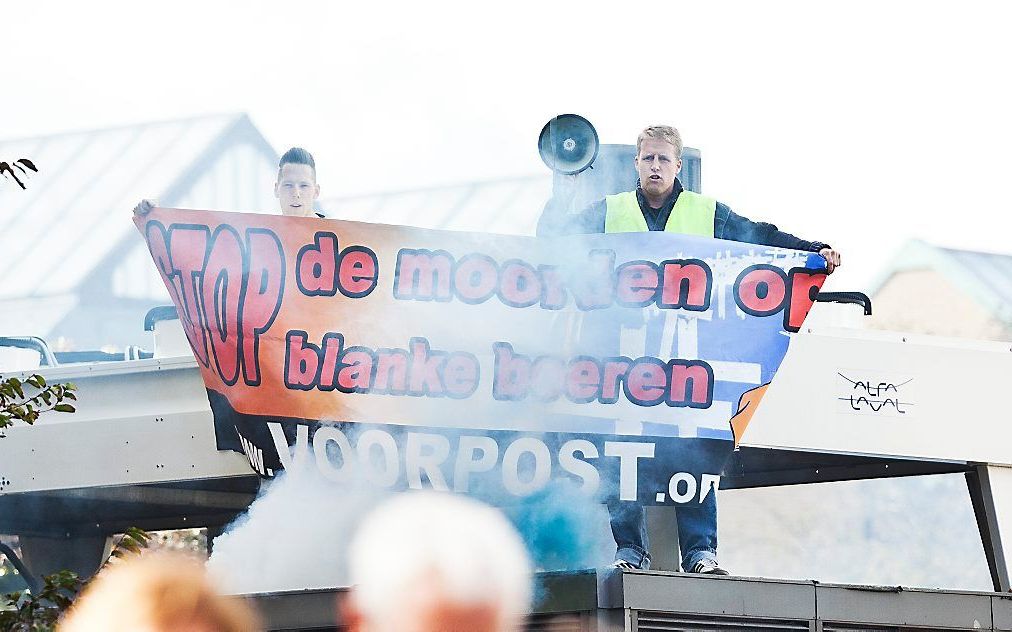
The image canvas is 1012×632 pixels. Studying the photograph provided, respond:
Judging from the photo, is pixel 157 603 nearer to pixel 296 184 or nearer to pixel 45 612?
pixel 45 612

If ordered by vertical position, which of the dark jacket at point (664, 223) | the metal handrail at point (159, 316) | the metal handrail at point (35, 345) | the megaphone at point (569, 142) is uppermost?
the megaphone at point (569, 142)

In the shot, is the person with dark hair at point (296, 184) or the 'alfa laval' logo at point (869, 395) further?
the 'alfa laval' logo at point (869, 395)

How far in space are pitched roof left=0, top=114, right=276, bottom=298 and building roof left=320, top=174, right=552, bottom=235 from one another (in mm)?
891

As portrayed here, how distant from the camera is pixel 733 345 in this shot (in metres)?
8.30

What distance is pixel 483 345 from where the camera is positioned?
8.38 m

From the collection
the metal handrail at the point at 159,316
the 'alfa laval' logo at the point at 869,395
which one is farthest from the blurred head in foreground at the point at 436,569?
the 'alfa laval' logo at the point at 869,395

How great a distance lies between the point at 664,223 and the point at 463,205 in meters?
1.65

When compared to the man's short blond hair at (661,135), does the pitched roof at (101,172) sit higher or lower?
higher

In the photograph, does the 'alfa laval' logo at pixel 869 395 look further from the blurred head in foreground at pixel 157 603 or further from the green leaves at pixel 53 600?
the green leaves at pixel 53 600

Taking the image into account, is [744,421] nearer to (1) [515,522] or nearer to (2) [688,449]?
(2) [688,449]

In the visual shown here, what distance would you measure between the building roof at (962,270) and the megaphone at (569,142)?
A: 533cm

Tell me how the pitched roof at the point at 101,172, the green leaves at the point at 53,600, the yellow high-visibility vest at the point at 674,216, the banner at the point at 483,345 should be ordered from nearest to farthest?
1. the green leaves at the point at 53,600
2. the banner at the point at 483,345
3. the yellow high-visibility vest at the point at 674,216
4. the pitched roof at the point at 101,172

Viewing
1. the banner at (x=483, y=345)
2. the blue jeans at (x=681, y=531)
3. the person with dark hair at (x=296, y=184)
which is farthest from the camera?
the person with dark hair at (x=296, y=184)

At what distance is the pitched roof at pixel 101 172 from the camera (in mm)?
10359
